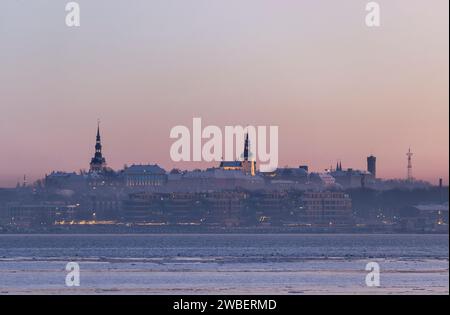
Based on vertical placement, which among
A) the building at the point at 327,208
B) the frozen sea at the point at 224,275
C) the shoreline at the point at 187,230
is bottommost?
the shoreline at the point at 187,230

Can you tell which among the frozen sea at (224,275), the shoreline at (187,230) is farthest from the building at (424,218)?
the frozen sea at (224,275)

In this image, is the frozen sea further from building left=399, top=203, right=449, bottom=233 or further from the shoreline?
the shoreline

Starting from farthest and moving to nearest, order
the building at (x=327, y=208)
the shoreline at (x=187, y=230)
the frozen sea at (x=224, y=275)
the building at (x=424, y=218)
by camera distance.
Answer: the building at (x=327, y=208)
the shoreline at (x=187, y=230)
the building at (x=424, y=218)
the frozen sea at (x=224, y=275)

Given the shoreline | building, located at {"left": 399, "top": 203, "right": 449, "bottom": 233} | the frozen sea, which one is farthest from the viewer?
the shoreline

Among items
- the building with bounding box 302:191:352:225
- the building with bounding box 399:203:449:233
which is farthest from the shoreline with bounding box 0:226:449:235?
the building with bounding box 302:191:352:225

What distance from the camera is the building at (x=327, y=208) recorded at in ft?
526

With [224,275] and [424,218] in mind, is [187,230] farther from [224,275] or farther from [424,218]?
[224,275]

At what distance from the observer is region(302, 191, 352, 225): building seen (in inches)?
6314

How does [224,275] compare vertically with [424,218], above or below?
below

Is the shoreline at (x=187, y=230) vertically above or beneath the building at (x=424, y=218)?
beneath

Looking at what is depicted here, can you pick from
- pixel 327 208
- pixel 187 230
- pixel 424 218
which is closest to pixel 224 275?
pixel 424 218

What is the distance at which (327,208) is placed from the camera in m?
164

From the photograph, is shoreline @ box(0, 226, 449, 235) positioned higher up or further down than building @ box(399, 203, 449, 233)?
further down

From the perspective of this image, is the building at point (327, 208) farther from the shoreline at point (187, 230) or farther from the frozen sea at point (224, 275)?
the frozen sea at point (224, 275)
